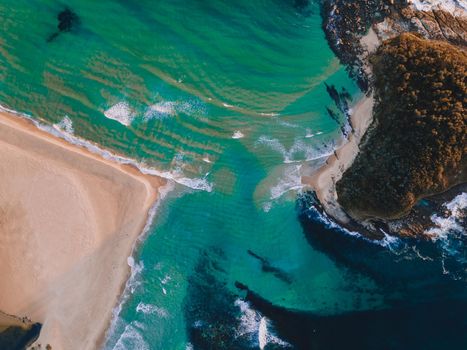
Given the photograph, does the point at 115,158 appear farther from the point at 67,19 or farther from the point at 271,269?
the point at 271,269

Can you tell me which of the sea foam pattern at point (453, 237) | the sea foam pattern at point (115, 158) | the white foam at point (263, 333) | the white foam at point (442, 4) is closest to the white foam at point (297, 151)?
the sea foam pattern at point (115, 158)

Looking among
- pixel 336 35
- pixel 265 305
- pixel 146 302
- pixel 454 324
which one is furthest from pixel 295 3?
pixel 454 324

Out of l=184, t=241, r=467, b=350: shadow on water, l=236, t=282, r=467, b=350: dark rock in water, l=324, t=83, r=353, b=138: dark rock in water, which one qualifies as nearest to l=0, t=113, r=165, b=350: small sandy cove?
l=184, t=241, r=467, b=350: shadow on water

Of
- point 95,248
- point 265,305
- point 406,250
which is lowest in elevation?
point 95,248

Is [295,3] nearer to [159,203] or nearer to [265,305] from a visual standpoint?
[159,203]

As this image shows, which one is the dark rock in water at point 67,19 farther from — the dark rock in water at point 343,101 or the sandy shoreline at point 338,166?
the sandy shoreline at point 338,166

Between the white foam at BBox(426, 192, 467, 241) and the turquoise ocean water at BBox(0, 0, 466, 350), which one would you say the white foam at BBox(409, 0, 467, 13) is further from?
the white foam at BBox(426, 192, 467, 241)

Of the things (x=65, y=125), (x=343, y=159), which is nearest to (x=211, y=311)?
(x=343, y=159)
